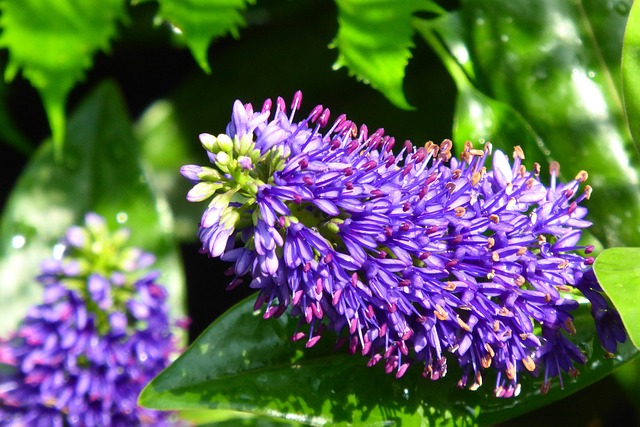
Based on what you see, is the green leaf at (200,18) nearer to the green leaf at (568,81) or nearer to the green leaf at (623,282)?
the green leaf at (568,81)

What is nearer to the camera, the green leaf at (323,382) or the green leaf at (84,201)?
the green leaf at (323,382)

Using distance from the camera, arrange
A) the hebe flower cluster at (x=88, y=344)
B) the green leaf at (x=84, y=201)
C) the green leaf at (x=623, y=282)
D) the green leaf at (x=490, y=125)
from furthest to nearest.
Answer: the green leaf at (x=84, y=201) → the hebe flower cluster at (x=88, y=344) → the green leaf at (x=490, y=125) → the green leaf at (x=623, y=282)

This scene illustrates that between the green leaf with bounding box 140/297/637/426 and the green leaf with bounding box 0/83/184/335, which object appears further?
the green leaf with bounding box 0/83/184/335

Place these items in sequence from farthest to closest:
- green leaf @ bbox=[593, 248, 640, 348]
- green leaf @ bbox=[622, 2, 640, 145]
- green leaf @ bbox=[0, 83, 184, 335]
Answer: green leaf @ bbox=[0, 83, 184, 335], green leaf @ bbox=[622, 2, 640, 145], green leaf @ bbox=[593, 248, 640, 348]

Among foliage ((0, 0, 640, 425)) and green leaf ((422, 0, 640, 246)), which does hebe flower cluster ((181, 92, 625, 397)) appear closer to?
foliage ((0, 0, 640, 425))

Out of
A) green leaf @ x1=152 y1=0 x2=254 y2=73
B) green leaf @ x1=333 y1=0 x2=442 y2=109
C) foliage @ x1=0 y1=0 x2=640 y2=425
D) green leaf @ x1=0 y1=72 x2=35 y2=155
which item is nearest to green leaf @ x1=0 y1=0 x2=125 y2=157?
foliage @ x1=0 y1=0 x2=640 y2=425

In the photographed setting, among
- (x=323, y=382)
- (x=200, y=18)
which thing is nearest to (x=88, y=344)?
(x=323, y=382)

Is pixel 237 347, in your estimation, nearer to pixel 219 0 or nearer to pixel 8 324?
pixel 219 0

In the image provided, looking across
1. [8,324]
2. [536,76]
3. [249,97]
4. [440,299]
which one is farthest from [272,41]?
[440,299]

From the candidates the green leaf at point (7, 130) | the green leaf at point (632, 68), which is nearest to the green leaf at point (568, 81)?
the green leaf at point (632, 68)
